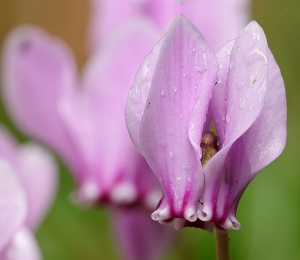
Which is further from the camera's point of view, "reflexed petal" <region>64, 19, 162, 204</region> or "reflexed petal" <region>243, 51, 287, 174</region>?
"reflexed petal" <region>64, 19, 162, 204</region>

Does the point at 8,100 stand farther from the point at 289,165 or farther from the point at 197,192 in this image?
the point at 197,192

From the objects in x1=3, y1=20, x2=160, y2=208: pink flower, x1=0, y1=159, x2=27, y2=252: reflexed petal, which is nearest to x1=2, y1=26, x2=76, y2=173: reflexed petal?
x1=3, y1=20, x2=160, y2=208: pink flower

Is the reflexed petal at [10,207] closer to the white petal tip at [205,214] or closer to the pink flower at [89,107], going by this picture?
the white petal tip at [205,214]

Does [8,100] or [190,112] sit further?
[8,100]

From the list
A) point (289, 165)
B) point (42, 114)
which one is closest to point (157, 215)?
point (42, 114)

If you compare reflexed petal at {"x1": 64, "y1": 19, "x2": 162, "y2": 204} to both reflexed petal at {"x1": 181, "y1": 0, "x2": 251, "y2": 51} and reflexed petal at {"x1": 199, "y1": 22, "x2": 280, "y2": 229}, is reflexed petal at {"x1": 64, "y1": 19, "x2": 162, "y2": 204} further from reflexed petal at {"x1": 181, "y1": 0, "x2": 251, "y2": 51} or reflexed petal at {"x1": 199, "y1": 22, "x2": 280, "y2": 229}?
reflexed petal at {"x1": 199, "y1": 22, "x2": 280, "y2": 229}

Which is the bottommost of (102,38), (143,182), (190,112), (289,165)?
(289,165)
